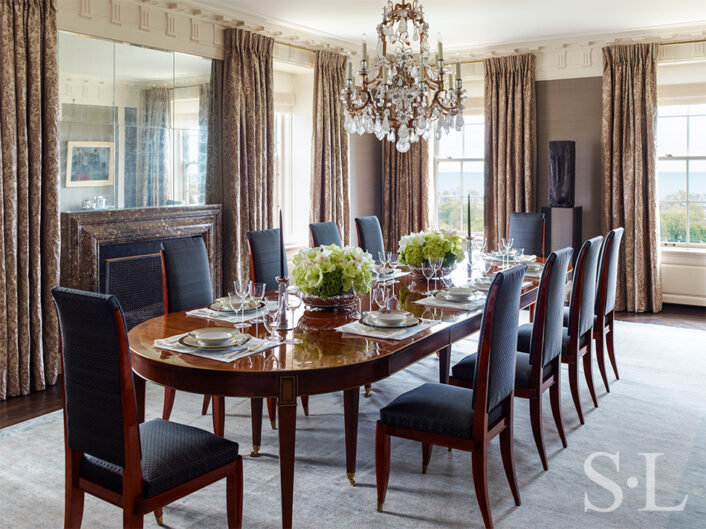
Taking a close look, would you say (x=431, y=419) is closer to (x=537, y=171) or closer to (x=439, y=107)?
(x=439, y=107)

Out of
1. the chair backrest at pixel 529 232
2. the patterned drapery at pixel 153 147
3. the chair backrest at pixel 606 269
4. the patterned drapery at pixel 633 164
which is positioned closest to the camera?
the chair backrest at pixel 606 269

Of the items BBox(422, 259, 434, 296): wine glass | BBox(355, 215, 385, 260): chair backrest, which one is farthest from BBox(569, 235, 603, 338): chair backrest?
BBox(355, 215, 385, 260): chair backrest

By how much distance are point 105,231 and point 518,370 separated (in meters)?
2.94

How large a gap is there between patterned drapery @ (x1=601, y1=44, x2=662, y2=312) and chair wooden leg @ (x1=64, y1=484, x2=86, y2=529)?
18.5 feet

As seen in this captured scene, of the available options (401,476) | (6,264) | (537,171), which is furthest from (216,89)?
(401,476)

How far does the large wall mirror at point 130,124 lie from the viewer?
4426 mm

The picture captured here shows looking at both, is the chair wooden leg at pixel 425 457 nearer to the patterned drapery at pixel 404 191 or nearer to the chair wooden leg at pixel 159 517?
the chair wooden leg at pixel 159 517

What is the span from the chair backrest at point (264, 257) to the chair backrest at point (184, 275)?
41 cm

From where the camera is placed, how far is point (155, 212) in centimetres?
494

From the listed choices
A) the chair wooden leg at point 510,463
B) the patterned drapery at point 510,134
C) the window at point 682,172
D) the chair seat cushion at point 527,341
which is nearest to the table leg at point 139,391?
the chair wooden leg at point 510,463

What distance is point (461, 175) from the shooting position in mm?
7652

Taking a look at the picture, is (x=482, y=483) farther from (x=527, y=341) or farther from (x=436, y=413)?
(x=527, y=341)

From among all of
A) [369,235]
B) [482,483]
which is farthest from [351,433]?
[369,235]

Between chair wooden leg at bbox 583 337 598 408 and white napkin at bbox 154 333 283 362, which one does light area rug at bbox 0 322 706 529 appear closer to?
chair wooden leg at bbox 583 337 598 408
